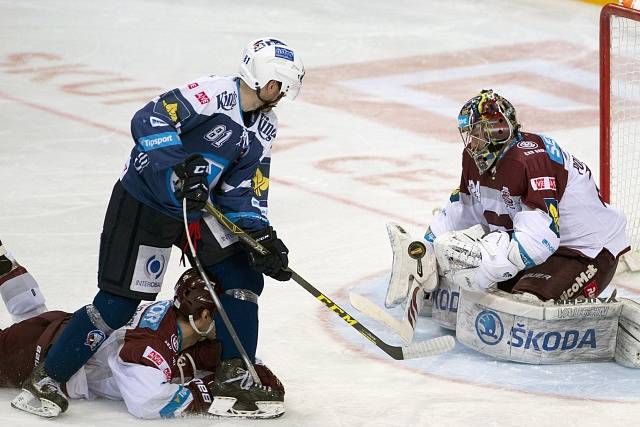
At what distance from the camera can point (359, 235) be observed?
572 cm

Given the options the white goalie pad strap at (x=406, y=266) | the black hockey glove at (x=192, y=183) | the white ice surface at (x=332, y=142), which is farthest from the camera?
the white goalie pad strap at (x=406, y=266)

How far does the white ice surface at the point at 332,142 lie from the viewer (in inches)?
158

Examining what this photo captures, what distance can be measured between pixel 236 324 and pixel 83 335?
0.44m

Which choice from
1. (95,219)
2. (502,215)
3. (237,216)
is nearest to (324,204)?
(95,219)

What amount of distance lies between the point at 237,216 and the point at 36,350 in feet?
2.34

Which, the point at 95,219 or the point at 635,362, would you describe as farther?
the point at 95,219

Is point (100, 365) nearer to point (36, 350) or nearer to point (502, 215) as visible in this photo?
point (36, 350)

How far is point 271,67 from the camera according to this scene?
373cm

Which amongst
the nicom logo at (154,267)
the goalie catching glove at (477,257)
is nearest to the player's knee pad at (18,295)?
the nicom logo at (154,267)

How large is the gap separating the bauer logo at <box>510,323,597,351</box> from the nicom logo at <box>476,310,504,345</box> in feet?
0.17

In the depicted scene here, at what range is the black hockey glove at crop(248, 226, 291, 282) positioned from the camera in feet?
12.4

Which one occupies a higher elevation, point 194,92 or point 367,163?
point 194,92

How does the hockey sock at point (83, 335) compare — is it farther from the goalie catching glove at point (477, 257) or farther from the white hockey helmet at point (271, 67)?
the goalie catching glove at point (477, 257)

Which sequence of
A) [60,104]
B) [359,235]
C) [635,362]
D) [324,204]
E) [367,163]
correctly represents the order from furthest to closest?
[60,104] < [367,163] < [324,204] < [359,235] < [635,362]
